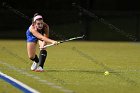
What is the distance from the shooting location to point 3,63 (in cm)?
1577

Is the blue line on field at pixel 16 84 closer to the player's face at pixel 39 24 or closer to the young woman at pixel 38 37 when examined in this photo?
the young woman at pixel 38 37

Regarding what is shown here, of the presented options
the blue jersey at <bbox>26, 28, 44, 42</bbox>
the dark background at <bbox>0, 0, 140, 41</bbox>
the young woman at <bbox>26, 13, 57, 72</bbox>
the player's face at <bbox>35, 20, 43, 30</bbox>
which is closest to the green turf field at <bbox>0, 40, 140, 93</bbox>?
the young woman at <bbox>26, 13, 57, 72</bbox>

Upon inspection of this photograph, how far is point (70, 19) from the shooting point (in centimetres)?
3272

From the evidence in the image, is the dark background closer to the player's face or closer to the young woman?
the young woman

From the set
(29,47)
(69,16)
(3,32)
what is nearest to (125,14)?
(69,16)

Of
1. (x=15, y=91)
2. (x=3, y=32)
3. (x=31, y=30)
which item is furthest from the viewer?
(x=3, y=32)

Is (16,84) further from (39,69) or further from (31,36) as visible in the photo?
(31,36)

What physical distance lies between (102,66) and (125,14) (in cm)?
1890

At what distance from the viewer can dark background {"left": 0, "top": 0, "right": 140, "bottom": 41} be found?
31328 mm

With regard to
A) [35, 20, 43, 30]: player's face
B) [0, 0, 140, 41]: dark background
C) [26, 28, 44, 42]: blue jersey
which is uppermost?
[35, 20, 43, 30]: player's face

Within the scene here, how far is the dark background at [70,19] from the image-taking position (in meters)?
31.3

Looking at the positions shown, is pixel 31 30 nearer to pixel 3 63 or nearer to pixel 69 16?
pixel 3 63

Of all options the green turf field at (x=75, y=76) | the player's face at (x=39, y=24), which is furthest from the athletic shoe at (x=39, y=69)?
the player's face at (x=39, y=24)

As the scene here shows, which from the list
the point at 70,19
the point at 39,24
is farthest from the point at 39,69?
the point at 70,19
